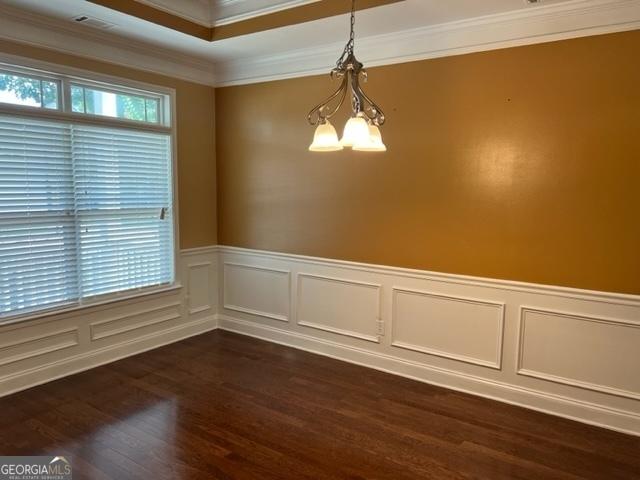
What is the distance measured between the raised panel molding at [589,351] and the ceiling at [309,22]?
6.16ft

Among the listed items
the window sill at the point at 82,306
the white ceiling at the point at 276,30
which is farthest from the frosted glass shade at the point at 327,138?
the window sill at the point at 82,306

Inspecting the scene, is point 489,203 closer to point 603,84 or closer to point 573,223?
point 573,223

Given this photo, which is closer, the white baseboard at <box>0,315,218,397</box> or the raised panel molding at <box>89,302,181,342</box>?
the white baseboard at <box>0,315,218,397</box>

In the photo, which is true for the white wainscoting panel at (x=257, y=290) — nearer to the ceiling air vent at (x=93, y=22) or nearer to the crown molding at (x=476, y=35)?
the crown molding at (x=476, y=35)

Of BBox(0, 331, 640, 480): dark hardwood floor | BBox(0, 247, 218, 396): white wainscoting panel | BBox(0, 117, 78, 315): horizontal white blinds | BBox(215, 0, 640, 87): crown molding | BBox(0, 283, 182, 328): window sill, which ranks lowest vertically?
BBox(0, 331, 640, 480): dark hardwood floor

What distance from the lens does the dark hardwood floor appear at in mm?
2575

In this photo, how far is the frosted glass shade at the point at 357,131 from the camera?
2.16m

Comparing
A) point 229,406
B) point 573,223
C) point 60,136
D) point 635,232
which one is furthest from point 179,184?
point 635,232

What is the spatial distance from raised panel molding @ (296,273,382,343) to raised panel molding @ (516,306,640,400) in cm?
117

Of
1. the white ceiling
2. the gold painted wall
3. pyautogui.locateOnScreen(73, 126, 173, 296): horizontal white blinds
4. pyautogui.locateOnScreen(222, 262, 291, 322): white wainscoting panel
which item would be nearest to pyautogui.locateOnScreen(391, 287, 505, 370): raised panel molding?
the gold painted wall

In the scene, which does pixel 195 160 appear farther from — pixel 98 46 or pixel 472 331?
pixel 472 331

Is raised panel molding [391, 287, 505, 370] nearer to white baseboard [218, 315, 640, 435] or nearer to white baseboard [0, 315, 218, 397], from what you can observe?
white baseboard [218, 315, 640, 435]

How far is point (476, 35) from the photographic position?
3.27 meters

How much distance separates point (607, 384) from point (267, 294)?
297 cm
